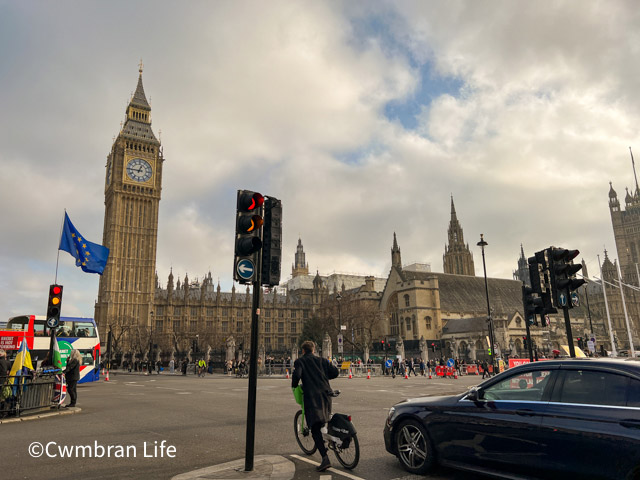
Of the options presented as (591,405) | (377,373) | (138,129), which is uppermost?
(138,129)

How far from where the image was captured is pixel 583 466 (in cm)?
422

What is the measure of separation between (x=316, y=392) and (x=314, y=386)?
0.08 m

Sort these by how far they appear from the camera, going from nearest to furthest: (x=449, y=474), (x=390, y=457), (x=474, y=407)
Result: (x=474, y=407) → (x=449, y=474) → (x=390, y=457)

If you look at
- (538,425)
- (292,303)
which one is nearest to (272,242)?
(538,425)

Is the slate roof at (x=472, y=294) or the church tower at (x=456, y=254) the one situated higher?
the church tower at (x=456, y=254)

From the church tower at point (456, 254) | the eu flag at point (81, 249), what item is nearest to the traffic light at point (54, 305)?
the eu flag at point (81, 249)

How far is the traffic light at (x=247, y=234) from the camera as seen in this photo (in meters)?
6.12

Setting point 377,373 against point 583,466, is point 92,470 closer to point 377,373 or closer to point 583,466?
point 583,466

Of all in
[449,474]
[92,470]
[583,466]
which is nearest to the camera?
[583,466]

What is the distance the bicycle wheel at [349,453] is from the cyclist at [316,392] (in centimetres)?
20

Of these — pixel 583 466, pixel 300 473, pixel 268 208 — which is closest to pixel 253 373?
pixel 300 473

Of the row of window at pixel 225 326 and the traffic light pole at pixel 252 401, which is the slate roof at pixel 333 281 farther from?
the traffic light pole at pixel 252 401

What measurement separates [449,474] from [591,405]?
7.06 feet

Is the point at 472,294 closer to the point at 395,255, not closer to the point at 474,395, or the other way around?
the point at 395,255
